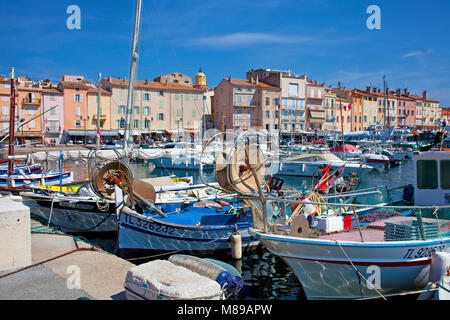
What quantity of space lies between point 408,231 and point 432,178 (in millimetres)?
4036

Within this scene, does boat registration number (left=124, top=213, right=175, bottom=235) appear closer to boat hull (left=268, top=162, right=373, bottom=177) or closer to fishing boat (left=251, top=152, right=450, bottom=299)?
fishing boat (left=251, top=152, right=450, bottom=299)

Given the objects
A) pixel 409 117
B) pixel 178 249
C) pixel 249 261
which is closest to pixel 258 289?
pixel 249 261

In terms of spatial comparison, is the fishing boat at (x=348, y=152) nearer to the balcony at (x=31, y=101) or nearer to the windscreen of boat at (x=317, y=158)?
the windscreen of boat at (x=317, y=158)

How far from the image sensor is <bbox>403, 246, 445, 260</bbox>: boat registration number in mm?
7969

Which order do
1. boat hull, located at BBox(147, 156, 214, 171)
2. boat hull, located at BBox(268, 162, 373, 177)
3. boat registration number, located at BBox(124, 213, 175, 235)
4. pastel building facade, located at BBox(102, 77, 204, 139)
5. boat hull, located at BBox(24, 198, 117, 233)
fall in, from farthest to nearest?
pastel building facade, located at BBox(102, 77, 204, 139) < boat hull, located at BBox(147, 156, 214, 171) < boat hull, located at BBox(268, 162, 373, 177) < boat hull, located at BBox(24, 198, 117, 233) < boat registration number, located at BBox(124, 213, 175, 235)

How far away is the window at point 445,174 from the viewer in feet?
36.0

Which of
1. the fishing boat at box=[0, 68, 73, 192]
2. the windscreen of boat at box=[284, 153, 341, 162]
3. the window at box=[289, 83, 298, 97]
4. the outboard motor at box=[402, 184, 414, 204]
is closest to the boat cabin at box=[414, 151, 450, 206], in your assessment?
the outboard motor at box=[402, 184, 414, 204]

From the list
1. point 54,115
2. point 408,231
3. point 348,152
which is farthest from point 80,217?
point 54,115

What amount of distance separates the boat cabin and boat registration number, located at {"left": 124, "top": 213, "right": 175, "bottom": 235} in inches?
305

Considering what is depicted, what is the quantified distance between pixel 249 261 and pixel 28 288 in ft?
26.0

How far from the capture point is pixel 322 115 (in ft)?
258

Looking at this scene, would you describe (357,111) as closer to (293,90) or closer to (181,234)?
(293,90)

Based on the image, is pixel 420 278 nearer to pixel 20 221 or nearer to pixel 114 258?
pixel 114 258

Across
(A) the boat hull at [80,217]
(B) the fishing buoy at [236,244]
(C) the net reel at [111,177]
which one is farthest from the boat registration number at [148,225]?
(A) the boat hull at [80,217]
